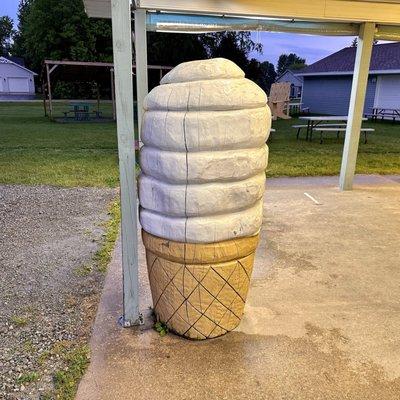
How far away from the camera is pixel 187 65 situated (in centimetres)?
219

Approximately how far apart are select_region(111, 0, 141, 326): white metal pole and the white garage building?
54820mm

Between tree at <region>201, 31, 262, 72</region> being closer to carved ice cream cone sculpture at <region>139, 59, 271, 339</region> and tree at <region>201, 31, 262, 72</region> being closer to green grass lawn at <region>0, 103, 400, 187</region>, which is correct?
green grass lawn at <region>0, 103, 400, 187</region>

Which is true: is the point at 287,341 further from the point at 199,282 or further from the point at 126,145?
the point at 126,145

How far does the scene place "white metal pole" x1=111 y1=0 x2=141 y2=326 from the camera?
224cm

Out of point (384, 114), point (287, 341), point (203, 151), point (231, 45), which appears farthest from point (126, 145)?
point (231, 45)

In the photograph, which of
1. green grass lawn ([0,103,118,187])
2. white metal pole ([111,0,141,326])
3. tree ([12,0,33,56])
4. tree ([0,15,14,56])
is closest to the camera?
white metal pole ([111,0,141,326])

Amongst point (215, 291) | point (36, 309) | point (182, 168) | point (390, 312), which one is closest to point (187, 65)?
point (182, 168)

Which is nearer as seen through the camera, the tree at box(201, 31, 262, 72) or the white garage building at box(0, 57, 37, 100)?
the tree at box(201, 31, 262, 72)

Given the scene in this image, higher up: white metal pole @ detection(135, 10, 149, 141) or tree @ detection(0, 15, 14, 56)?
tree @ detection(0, 15, 14, 56)

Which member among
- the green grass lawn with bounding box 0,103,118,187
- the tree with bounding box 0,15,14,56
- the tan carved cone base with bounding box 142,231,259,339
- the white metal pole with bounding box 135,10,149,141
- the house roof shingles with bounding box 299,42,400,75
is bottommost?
the green grass lawn with bounding box 0,103,118,187

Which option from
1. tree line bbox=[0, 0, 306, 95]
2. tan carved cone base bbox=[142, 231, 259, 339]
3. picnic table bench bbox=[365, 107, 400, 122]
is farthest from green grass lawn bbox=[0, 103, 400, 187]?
tree line bbox=[0, 0, 306, 95]

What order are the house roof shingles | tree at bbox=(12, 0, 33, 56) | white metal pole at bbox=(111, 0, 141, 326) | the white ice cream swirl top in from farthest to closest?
tree at bbox=(12, 0, 33, 56), the house roof shingles, white metal pole at bbox=(111, 0, 141, 326), the white ice cream swirl top

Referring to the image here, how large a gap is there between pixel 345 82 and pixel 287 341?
79.2 ft

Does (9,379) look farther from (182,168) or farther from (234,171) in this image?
(234,171)
